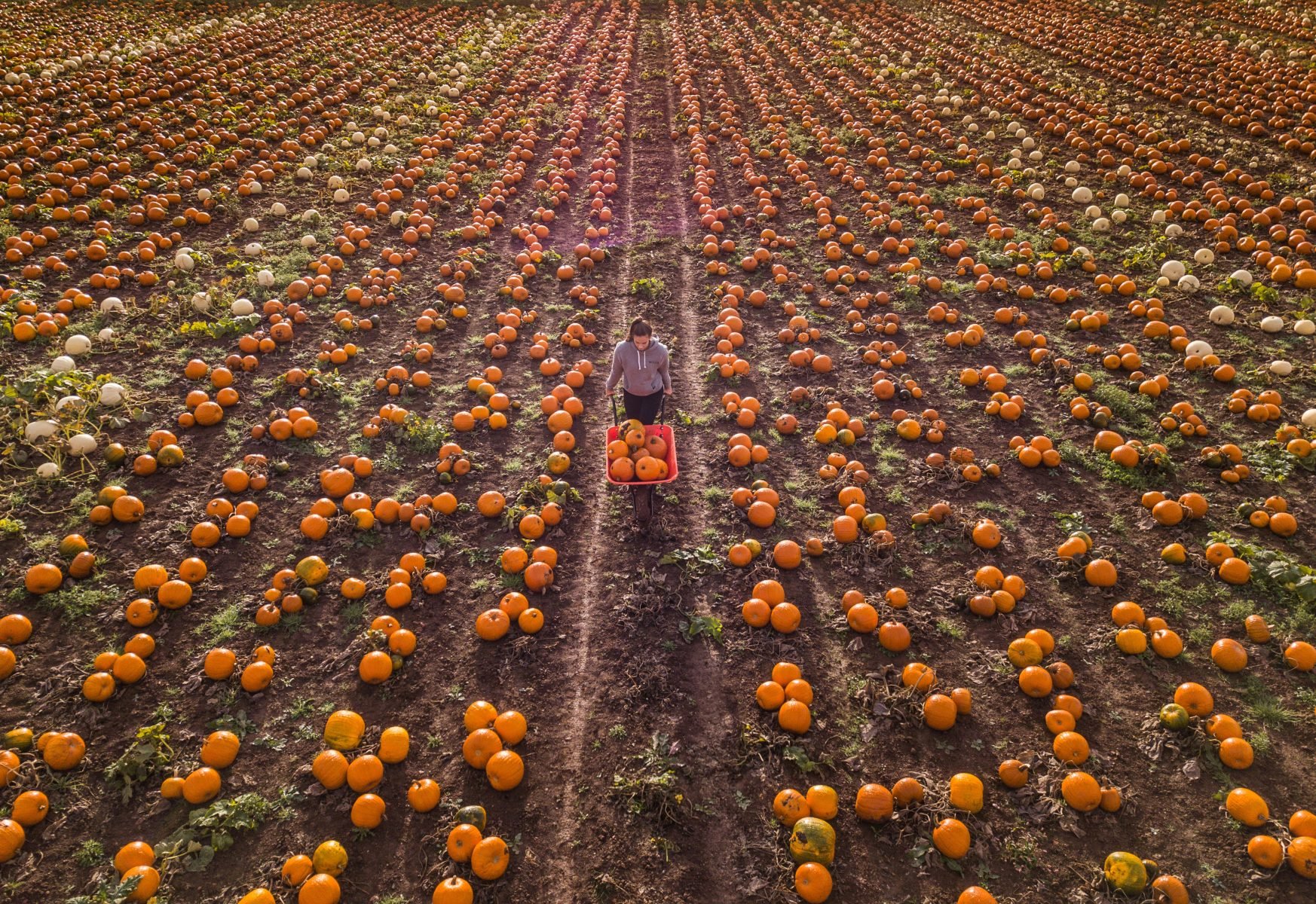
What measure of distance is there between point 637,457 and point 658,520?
127 cm

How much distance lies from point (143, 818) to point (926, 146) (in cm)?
2081

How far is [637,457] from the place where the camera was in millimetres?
7000

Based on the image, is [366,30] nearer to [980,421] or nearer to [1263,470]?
[980,421]

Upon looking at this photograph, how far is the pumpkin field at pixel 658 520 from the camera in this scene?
5.11 meters

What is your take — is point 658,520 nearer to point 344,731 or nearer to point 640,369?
point 640,369

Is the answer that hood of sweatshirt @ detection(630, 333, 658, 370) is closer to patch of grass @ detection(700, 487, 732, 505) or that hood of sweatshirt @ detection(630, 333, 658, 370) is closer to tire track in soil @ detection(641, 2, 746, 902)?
tire track in soil @ detection(641, 2, 746, 902)

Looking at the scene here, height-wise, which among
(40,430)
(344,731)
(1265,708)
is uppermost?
(40,430)

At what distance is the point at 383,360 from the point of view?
10430mm

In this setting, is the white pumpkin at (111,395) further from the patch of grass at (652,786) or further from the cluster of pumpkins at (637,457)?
the patch of grass at (652,786)

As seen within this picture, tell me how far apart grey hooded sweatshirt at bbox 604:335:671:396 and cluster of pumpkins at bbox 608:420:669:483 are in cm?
75

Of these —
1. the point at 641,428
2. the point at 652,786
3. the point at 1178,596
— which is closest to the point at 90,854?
the point at 652,786

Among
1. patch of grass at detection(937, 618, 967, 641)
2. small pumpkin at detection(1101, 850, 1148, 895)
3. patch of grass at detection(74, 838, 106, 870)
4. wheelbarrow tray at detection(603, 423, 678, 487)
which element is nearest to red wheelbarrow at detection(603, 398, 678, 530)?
wheelbarrow tray at detection(603, 423, 678, 487)

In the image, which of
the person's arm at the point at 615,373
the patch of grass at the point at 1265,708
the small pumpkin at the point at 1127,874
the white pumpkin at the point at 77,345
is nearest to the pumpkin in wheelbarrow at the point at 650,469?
the person's arm at the point at 615,373

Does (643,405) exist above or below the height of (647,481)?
above
